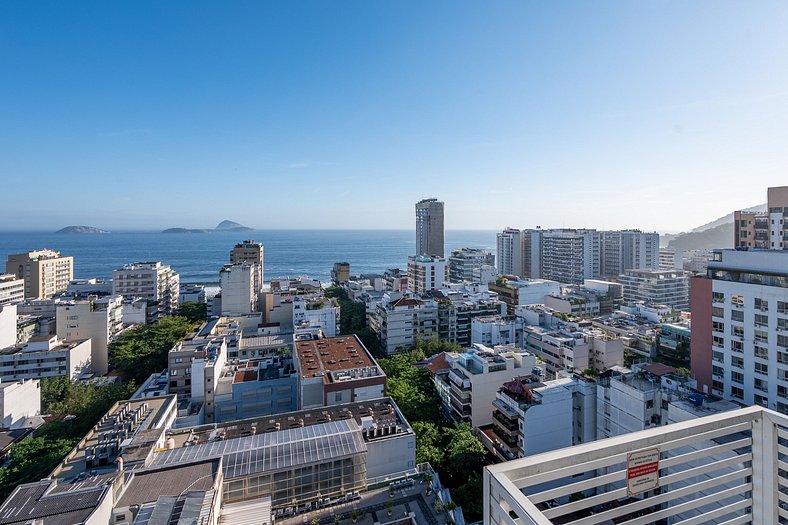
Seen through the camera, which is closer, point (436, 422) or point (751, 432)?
point (751, 432)

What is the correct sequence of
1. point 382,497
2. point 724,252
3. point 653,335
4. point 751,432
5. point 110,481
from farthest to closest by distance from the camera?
1. point 653,335
2. point 724,252
3. point 382,497
4. point 110,481
5. point 751,432

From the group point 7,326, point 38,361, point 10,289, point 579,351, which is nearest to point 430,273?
point 579,351

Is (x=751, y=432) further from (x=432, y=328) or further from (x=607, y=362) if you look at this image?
(x=432, y=328)

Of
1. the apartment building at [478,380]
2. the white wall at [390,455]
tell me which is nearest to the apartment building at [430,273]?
the apartment building at [478,380]

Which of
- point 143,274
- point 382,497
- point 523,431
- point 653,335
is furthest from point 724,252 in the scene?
point 143,274

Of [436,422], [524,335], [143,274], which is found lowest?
[436,422]

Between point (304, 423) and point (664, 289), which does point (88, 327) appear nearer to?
point (304, 423)

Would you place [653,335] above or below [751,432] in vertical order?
below
